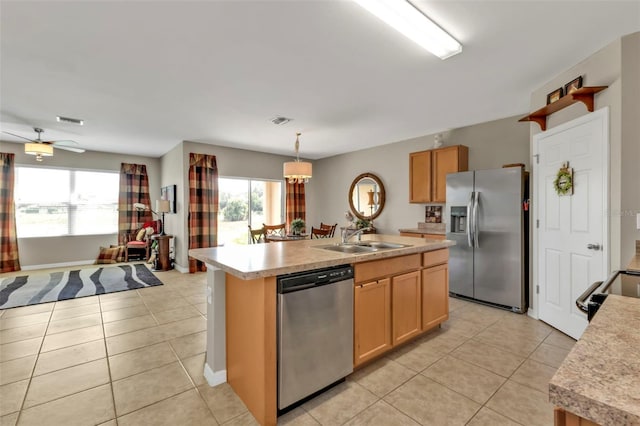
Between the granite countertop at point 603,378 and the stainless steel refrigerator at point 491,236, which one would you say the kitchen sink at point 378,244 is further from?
the granite countertop at point 603,378

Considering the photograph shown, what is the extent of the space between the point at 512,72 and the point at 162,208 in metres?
6.04

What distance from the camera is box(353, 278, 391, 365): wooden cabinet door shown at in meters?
2.19

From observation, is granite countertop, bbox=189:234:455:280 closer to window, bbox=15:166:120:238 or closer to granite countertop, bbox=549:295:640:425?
granite countertop, bbox=549:295:640:425

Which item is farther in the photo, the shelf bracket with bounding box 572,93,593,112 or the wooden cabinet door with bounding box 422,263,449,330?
the wooden cabinet door with bounding box 422,263,449,330

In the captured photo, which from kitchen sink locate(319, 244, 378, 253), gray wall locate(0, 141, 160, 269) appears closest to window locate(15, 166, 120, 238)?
gray wall locate(0, 141, 160, 269)

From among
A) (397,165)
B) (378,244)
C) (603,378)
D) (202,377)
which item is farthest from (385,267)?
(397,165)

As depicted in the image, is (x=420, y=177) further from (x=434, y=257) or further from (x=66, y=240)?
(x=66, y=240)

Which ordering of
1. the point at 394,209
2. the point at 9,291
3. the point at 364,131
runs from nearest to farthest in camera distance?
the point at 9,291, the point at 364,131, the point at 394,209

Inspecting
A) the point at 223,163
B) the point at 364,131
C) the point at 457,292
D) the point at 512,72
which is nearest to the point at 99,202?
the point at 223,163

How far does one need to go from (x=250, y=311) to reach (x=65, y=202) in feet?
22.3

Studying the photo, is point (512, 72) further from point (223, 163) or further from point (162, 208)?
point (162, 208)

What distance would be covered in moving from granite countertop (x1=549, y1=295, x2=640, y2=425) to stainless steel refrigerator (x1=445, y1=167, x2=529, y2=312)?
117 inches

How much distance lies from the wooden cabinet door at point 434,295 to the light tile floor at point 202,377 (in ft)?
0.55

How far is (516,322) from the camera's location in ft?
10.6
